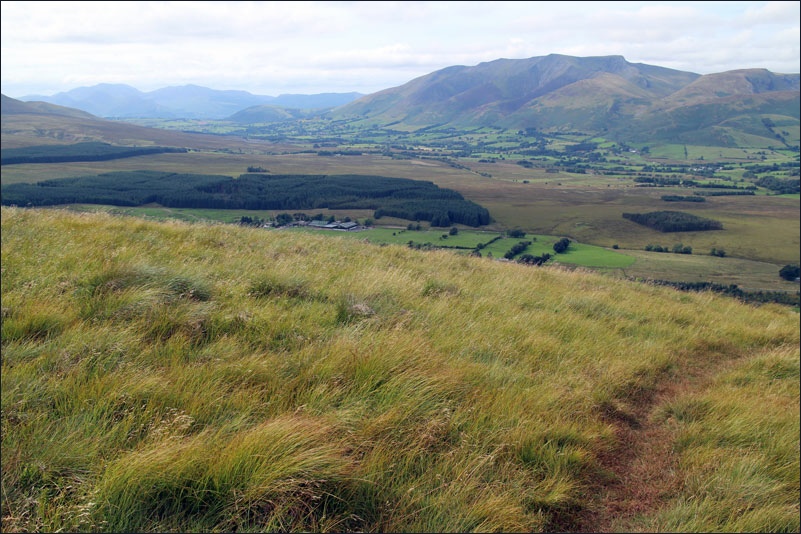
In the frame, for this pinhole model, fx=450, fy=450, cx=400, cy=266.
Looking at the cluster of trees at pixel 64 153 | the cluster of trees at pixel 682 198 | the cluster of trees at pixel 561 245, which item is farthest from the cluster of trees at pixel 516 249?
the cluster of trees at pixel 64 153

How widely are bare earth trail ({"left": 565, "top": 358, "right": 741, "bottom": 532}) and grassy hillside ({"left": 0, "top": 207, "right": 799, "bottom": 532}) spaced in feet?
0.08

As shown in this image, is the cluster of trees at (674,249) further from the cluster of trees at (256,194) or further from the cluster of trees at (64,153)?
the cluster of trees at (64,153)

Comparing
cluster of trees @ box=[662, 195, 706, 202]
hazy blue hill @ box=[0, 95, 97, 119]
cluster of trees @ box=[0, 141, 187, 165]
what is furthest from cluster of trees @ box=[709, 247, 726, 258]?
hazy blue hill @ box=[0, 95, 97, 119]

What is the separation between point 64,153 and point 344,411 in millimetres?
109729

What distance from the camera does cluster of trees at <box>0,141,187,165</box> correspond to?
7725cm

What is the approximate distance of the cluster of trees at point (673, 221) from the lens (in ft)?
224

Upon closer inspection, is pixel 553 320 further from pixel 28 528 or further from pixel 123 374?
pixel 28 528

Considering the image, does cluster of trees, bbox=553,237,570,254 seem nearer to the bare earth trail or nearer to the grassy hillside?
the grassy hillside

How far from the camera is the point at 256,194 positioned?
212ft

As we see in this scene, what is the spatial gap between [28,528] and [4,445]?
31.0 inches

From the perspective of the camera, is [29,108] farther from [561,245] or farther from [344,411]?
[344,411]

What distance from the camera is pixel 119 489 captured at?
274 centimetres

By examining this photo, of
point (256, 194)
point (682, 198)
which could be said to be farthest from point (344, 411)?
point (682, 198)

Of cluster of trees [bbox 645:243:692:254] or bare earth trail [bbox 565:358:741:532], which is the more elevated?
cluster of trees [bbox 645:243:692:254]
